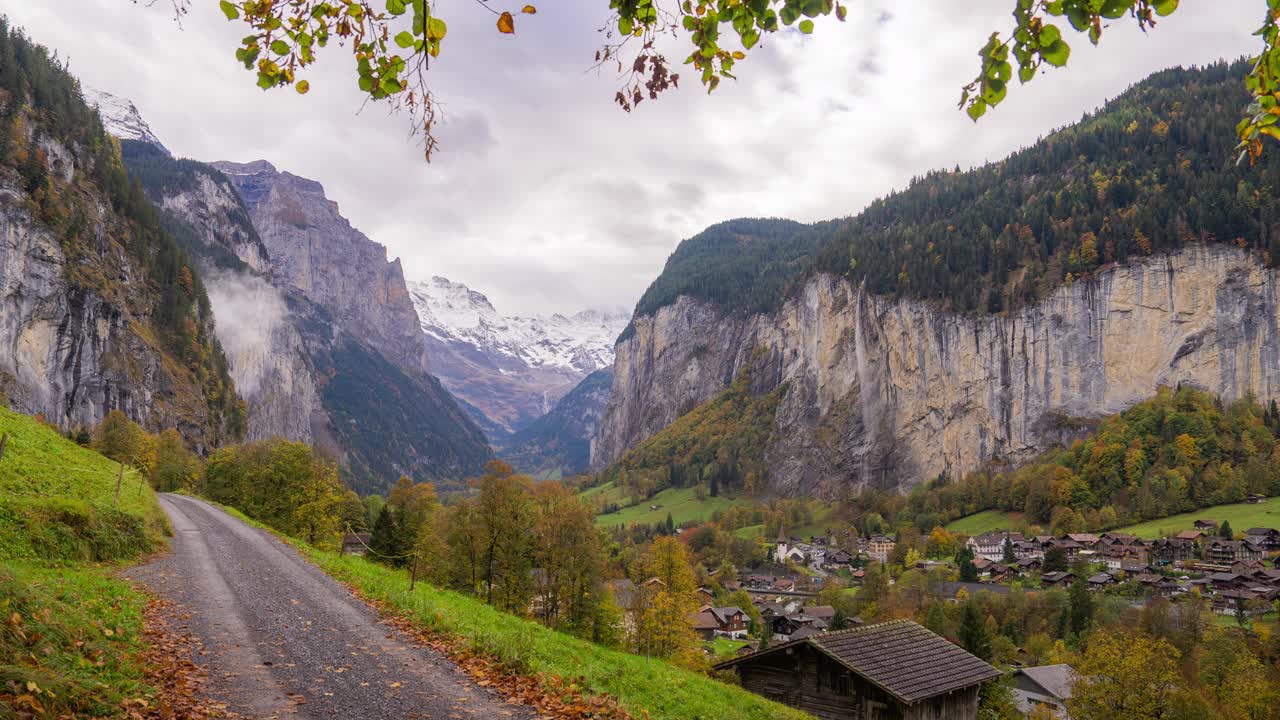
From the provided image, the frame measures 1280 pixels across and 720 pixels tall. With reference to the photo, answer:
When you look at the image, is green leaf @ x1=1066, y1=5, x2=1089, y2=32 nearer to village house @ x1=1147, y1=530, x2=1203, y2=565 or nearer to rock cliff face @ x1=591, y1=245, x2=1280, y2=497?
village house @ x1=1147, y1=530, x2=1203, y2=565

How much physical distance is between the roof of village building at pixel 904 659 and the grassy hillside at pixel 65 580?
701 inches

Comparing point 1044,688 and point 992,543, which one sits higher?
point 992,543

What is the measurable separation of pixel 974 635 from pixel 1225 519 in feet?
204

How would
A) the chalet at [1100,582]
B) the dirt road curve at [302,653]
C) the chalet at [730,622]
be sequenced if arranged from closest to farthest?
1. the dirt road curve at [302,653]
2. the chalet at [1100,582]
3. the chalet at [730,622]

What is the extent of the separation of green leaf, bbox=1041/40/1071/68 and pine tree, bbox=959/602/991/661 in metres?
50.8

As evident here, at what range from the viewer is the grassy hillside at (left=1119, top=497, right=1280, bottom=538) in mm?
83062

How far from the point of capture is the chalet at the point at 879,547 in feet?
351

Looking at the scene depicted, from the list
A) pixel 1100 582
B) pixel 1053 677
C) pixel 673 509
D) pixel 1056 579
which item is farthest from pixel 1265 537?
pixel 673 509

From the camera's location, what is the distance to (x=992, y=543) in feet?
330

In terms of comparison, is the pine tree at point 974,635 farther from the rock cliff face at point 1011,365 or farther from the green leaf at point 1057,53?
→ the rock cliff face at point 1011,365

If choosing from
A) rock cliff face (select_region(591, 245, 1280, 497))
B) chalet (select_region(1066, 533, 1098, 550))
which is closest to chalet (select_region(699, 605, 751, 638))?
chalet (select_region(1066, 533, 1098, 550))

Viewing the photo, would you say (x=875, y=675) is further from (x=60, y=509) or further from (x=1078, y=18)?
(x=60, y=509)

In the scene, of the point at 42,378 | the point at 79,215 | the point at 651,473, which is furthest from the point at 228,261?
the point at 651,473

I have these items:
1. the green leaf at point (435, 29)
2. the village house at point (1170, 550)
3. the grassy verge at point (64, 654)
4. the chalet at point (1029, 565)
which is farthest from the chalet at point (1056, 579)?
the green leaf at point (435, 29)
